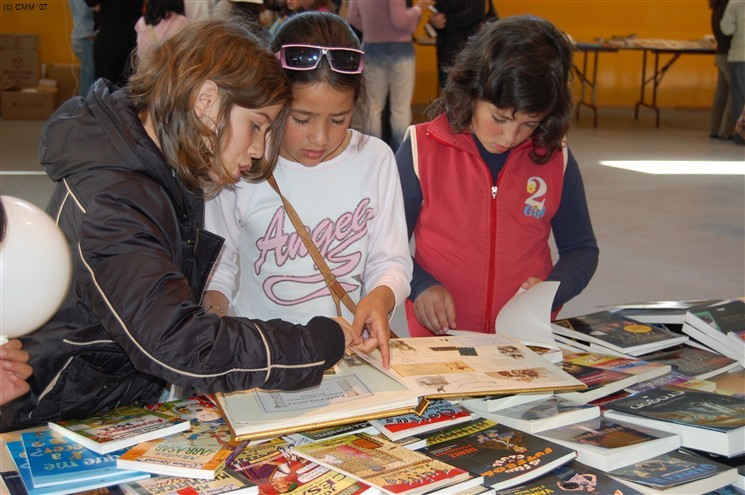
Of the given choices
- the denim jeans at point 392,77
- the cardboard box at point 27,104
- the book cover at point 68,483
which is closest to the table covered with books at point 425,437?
the book cover at point 68,483

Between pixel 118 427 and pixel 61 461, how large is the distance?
0.11 metres

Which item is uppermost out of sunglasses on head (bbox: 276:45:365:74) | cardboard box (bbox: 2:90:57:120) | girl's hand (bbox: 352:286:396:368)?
sunglasses on head (bbox: 276:45:365:74)

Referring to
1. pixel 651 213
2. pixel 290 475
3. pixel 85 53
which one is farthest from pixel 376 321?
pixel 85 53

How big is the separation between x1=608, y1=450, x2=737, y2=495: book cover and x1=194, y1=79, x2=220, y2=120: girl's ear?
80 centimetres

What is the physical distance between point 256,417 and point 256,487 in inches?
5.7

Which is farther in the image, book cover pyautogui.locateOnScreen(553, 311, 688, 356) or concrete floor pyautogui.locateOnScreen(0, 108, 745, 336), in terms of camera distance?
concrete floor pyautogui.locateOnScreen(0, 108, 745, 336)

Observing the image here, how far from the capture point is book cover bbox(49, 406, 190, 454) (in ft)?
3.69

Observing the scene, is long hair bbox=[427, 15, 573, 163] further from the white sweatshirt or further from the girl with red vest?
the white sweatshirt

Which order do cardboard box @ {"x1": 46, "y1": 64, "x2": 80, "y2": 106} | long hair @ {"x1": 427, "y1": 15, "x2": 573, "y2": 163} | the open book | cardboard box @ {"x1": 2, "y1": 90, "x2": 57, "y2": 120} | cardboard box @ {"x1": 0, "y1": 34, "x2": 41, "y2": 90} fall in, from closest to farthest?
the open book, long hair @ {"x1": 427, "y1": 15, "x2": 573, "y2": 163}, cardboard box @ {"x1": 2, "y1": 90, "x2": 57, "y2": 120}, cardboard box @ {"x1": 0, "y1": 34, "x2": 41, "y2": 90}, cardboard box @ {"x1": 46, "y1": 64, "x2": 80, "y2": 106}

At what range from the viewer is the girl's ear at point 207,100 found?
1251 millimetres

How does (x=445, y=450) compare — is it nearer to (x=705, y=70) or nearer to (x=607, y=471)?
(x=607, y=471)

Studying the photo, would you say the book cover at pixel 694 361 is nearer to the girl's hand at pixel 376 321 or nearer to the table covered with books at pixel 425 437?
the table covered with books at pixel 425 437

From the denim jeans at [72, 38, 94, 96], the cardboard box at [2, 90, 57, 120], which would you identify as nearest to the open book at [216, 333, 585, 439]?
the denim jeans at [72, 38, 94, 96]

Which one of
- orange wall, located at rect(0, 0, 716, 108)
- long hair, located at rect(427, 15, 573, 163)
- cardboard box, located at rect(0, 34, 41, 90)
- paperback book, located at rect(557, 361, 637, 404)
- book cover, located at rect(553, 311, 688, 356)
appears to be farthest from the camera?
orange wall, located at rect(0, 0, 716, 108)
